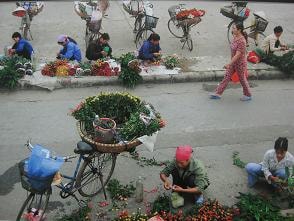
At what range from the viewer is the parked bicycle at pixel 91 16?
11875 millimetres

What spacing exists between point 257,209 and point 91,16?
24.5 feet

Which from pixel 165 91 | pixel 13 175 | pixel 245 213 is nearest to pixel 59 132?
pixel 13 175

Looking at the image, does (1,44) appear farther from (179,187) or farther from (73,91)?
(179,187)

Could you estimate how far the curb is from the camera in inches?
411

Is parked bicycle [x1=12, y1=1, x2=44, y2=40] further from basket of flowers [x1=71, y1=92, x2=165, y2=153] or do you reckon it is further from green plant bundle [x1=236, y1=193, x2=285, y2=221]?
green plant bundle [x1=236, y1=193, x2=285, y2=221]

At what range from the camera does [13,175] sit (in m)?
7.39

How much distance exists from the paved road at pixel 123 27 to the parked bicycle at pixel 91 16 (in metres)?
0.59

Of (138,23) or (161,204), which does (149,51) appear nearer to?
(138,23)

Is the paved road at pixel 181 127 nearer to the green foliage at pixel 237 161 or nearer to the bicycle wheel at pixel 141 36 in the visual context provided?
the green foliage at pixel 237 161

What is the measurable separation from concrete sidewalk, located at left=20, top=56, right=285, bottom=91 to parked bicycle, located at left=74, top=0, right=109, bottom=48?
1922 millimetres

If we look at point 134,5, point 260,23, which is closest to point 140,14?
point 134,5

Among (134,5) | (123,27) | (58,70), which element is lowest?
(58,70)

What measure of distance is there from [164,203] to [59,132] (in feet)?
9.81

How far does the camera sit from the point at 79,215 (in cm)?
638
